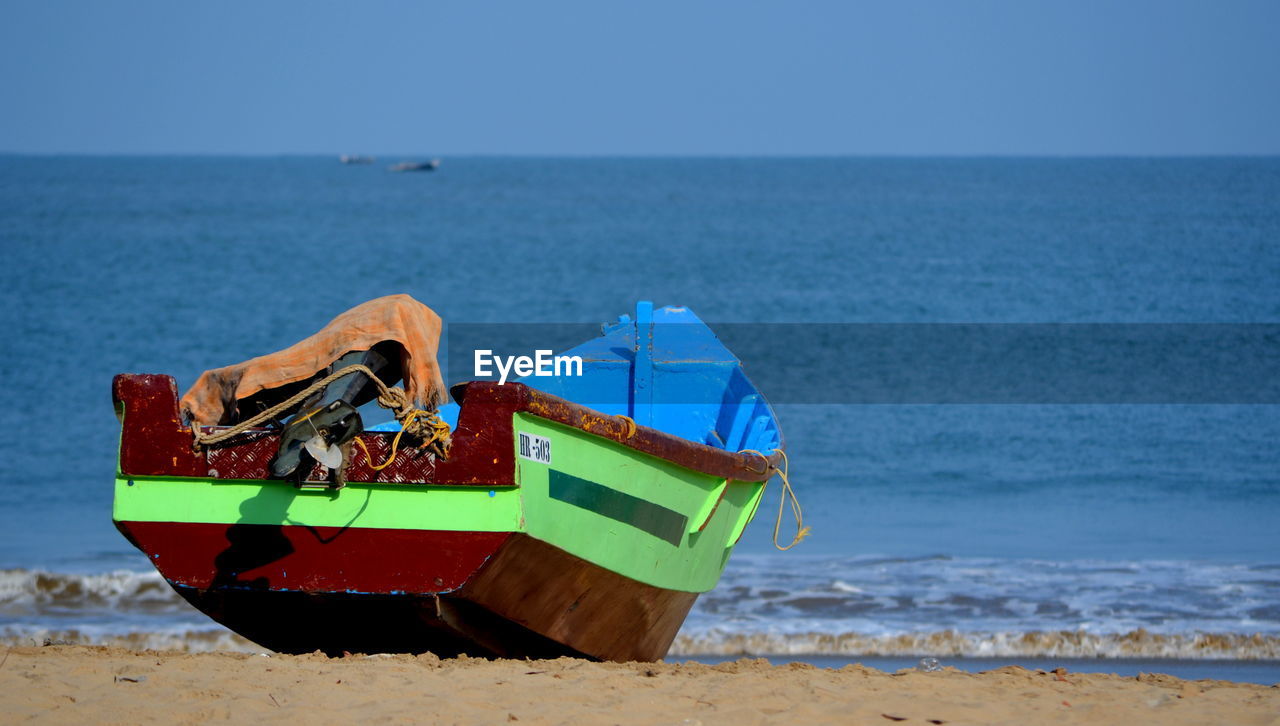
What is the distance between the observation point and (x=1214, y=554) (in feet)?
38.3

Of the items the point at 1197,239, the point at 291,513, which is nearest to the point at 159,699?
the point at 291,513

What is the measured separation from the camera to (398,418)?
5289mm

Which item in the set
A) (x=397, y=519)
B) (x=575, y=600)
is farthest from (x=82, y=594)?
(x=397, y=519)

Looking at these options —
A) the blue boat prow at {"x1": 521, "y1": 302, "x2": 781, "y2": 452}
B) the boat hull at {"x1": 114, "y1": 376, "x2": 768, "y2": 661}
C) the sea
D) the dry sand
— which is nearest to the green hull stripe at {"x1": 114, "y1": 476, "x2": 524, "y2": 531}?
the boat hull at {"x1": 114, "y1": 376, "x2": 768, "y2": 661}

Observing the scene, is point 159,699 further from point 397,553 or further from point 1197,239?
point 1197,239

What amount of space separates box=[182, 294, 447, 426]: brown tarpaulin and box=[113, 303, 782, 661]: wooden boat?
0.46 feet

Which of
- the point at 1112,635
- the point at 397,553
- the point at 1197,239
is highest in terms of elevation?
the point at 1197,239

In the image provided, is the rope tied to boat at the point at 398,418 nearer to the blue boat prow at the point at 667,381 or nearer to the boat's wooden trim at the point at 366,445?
the boat's wooden trim at the point at 366,445

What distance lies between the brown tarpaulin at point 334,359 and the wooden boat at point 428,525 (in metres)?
0.14

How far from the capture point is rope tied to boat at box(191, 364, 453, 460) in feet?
17.1

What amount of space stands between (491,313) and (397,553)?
25929 millimetres

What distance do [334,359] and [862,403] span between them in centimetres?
1531

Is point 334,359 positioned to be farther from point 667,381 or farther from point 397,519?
point 667,381

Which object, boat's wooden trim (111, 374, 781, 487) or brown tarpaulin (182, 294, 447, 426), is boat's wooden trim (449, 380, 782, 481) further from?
brown tarpaulin (182, 294, 447, 426)
